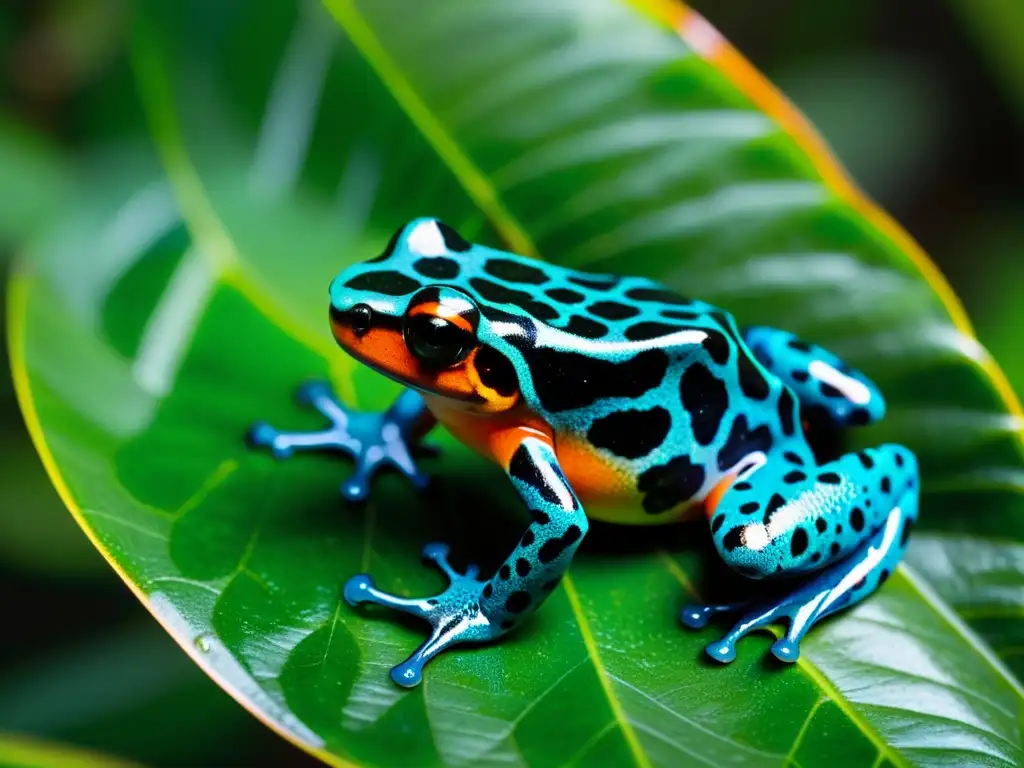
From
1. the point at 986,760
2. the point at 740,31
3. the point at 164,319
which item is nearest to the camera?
the point at 986,760

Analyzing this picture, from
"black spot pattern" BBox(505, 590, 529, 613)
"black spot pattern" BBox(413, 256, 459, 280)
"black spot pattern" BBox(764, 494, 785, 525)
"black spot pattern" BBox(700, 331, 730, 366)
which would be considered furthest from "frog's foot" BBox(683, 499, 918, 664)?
"black spot pattern" BBox(413, 256, 459, 280)

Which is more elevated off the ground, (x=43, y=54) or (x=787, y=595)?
(x=43, y=54)

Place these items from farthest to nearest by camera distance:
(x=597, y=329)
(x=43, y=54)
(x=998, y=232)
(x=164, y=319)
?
(x=998, y=232) → (x=43, y=54) → (x=164, y=319) → (x=597, y=329)

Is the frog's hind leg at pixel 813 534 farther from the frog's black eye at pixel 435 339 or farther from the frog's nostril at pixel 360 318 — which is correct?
the frog's nostril at pixel 360 318

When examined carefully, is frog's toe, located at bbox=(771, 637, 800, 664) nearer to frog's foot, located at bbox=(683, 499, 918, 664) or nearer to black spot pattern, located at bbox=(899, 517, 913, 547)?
frog's foot, located at bbox=(683, 499, 918, 664)

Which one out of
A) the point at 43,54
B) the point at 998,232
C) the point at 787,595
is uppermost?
the point at 43,54

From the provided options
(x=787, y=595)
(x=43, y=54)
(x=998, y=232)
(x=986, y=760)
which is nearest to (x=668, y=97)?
(x=787, y=595)

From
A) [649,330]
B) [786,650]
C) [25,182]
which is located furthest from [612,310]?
[25,182]

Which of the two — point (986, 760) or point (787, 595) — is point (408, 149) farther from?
point (986, 760)
